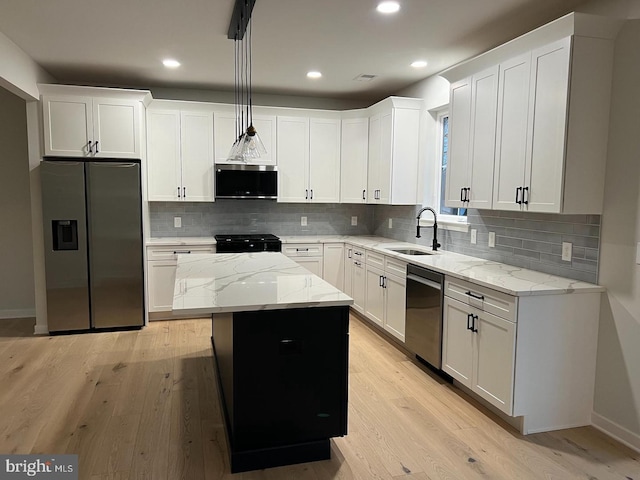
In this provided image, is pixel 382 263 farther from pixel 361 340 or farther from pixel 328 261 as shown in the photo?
pixel 328 261

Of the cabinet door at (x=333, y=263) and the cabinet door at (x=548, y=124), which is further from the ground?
the cabinet door at (x=548, y=124)

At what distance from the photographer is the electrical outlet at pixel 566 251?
3.06 m

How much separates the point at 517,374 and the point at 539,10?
232 cm

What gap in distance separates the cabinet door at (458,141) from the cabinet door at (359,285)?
146 cm

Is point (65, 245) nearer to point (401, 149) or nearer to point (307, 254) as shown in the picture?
point (307, 254)

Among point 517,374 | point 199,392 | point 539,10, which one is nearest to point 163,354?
point 199,392

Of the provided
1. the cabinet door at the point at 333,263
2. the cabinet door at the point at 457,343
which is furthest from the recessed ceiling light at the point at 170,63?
the cabinet door at the point at 457,343

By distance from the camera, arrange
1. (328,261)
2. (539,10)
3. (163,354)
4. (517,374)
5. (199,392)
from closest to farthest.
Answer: (517,374) < (539,10) < (199,392) < (163,354) < (328,261)

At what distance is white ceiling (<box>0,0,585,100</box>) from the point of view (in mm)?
3043

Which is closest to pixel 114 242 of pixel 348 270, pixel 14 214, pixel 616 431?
pixel 14 214

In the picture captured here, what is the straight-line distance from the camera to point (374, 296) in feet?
15.6

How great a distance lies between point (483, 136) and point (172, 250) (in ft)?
11.2

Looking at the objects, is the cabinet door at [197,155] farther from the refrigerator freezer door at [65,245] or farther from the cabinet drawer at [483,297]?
the cabinet drawer at [483,297]

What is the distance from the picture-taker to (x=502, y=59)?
3229mm
